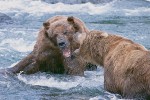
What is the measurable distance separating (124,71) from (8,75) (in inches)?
132

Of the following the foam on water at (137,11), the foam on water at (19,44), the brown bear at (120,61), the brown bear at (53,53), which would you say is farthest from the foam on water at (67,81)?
the foam on water at (137,11)

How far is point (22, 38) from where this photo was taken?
47.2ft

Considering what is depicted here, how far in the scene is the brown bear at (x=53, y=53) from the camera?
9.34 metres

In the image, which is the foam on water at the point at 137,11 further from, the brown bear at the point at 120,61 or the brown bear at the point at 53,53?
the brown bear at the point at 120,61

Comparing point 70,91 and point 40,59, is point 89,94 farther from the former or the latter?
point 40,59

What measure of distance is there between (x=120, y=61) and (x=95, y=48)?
92 centimetres

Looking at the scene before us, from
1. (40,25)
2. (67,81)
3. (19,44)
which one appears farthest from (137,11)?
(67,81)

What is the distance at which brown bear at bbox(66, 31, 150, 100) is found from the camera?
6734mm

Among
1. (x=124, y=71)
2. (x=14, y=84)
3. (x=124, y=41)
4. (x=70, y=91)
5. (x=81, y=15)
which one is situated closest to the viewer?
(x=124, y=71)

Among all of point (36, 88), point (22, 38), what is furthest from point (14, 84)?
point (22, 38)

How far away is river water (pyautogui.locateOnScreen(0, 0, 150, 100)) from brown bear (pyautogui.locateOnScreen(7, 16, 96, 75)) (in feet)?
0.57

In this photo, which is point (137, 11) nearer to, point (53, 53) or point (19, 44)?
point (19, 44)

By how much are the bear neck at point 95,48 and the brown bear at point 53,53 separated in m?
0.98

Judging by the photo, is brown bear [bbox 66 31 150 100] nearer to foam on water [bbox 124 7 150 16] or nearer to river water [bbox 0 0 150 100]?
river water [bbox 0 0 150 100]
